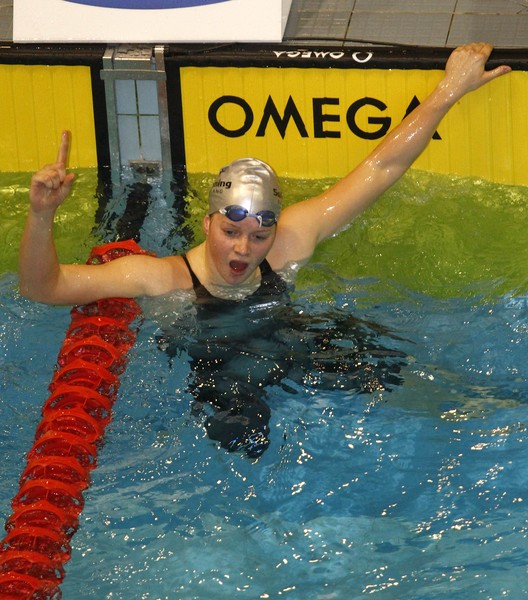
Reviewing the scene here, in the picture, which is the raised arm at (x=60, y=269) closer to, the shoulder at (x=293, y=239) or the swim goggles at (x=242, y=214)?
the swim goggles at (x=242, y=214)

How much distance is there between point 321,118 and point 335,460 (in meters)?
1.90

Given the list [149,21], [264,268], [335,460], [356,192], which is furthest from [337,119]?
[335,460]

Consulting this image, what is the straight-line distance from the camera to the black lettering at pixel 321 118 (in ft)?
15.0

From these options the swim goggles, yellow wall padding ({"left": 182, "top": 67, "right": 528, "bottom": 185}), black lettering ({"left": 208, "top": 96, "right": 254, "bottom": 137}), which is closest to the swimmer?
the swim goggles

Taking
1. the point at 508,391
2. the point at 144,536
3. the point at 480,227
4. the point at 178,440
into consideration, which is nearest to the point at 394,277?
the point at 480,227

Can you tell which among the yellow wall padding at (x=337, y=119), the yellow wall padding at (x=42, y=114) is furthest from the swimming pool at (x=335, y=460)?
the yellow wall padding at (x=42, y=114)

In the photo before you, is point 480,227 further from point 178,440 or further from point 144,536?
point 144,536

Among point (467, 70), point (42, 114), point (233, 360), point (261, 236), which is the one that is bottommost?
point (233, 360)

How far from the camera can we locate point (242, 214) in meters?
3.18

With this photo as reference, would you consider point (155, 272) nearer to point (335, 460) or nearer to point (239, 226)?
point (239, 226)

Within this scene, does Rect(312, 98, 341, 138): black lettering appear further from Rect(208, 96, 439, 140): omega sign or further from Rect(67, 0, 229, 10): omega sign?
Rect(67, 0, 229, 10): omega sign

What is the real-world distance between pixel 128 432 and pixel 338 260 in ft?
4.48

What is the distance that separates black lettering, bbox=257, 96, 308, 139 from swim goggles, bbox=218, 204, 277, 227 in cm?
150

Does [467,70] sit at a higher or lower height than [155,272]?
higher
